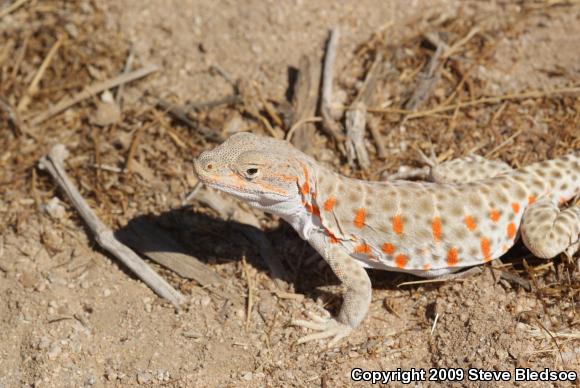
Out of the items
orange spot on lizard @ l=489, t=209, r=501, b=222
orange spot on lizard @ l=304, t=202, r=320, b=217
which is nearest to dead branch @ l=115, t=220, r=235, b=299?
orange spot on lizard @ l=304, t=202, r=320, b=217

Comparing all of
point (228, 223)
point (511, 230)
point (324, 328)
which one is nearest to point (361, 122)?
point (228, 223)

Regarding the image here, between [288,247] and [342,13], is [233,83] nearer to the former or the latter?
[342,13]

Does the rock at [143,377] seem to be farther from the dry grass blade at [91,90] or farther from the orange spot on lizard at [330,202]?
the dry grass blade at [91,90]

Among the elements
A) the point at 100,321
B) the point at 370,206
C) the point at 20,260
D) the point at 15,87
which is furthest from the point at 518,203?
the point at 15,87

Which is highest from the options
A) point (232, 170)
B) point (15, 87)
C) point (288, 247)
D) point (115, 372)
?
point (232, 170)

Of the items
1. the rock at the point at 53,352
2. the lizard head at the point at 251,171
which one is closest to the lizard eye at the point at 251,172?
the lizard head at the point at 251,171
